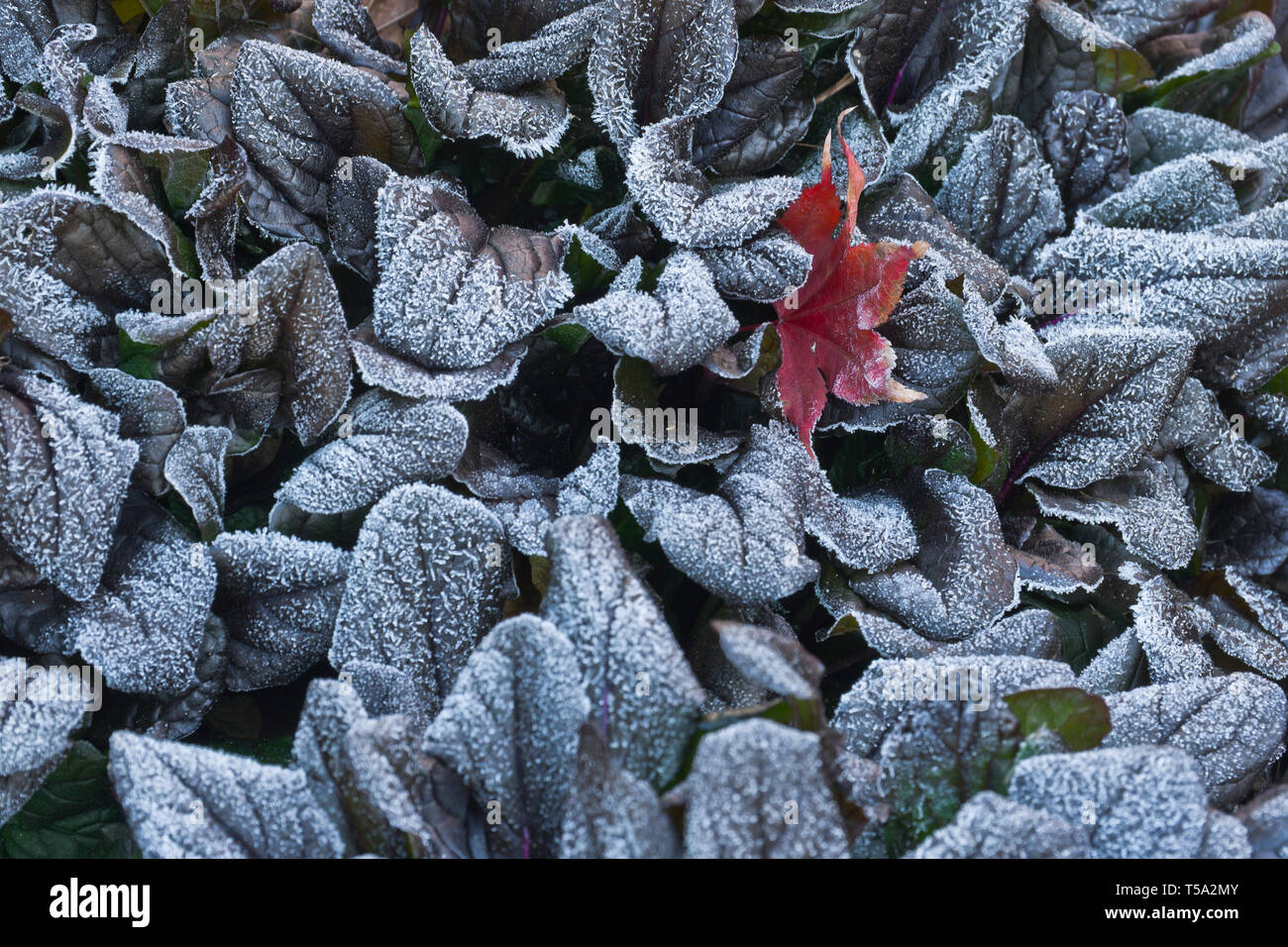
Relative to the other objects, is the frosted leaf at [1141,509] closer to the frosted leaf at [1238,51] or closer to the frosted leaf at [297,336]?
the frosted leaf at [1238,51]

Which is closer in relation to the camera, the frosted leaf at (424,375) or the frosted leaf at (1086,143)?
the frosted leaf at (424,375)

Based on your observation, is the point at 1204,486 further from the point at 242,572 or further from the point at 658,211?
the point at 242,572

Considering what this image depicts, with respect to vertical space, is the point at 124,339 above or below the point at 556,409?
above

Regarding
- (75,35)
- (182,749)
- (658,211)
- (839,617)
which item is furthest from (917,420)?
(75,35)

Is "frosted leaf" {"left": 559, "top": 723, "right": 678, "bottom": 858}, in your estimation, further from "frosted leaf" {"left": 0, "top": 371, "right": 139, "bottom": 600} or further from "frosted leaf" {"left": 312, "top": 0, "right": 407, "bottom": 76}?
"frosted leaf" {"left": 312, "top": 0, "right": 407, "bottom": 76}

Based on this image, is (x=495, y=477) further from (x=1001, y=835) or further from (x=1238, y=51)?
(x=1238, y=51)

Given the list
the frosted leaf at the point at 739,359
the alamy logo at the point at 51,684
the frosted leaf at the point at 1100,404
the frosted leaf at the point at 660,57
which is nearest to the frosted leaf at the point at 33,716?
the alamy logo at the point at 51,684
